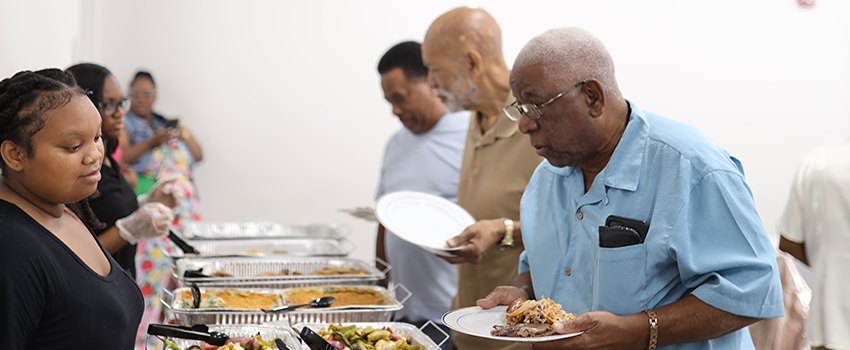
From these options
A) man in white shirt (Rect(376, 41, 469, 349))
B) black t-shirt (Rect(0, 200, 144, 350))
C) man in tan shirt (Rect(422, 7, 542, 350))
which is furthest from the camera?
man in white shirt (Rect(376, 41, 469, 349))

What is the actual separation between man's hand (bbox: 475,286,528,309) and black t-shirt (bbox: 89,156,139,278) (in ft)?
3.92

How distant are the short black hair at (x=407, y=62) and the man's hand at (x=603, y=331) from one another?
5.20 feet

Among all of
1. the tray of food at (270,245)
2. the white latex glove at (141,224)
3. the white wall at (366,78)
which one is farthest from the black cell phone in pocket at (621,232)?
the white wall at (366,78)

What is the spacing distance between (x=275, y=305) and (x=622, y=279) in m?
1.08

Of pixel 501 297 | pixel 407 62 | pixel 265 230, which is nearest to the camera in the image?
pixel 501 297

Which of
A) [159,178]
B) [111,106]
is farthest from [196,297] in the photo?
[159,178]

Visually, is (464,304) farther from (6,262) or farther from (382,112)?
(382,112)

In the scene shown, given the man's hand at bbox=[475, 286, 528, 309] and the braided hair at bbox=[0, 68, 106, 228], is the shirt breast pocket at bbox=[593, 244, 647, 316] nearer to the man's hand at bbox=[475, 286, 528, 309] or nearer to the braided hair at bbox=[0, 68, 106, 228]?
the man's hand at bbox=[475, 286, 528, 309]

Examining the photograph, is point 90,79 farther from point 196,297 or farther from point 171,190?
point 196,297

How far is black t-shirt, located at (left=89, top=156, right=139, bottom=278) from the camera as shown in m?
1.95

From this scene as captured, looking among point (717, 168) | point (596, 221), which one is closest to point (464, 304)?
point (596, 221)

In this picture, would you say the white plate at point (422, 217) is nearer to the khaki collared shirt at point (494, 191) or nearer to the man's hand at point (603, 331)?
the khaki collared shirt at point (494, 191)

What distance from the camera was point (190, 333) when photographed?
4.87ft

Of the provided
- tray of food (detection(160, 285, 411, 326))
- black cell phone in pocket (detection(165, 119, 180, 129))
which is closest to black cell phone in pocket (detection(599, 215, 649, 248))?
tray of food (detection(160, 285, 411, 326))
